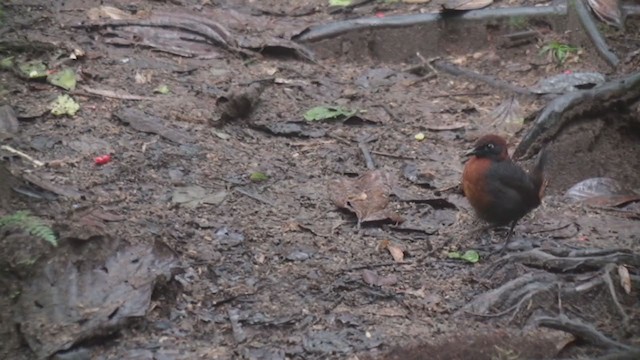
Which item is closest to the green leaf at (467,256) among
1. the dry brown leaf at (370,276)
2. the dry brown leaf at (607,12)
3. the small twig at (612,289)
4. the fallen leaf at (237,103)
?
the dry brown leaf at (370,276)

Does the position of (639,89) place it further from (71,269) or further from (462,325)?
(71,269)

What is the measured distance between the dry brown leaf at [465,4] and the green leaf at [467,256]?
2978 mm

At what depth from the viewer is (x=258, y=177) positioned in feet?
16.5

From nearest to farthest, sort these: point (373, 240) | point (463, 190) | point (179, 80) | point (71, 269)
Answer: point (71, 269) → point (373, 240) → point (463, 190) → point (179, 80)

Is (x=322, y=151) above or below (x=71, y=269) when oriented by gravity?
below

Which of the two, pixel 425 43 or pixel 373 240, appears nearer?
pixel 373 240

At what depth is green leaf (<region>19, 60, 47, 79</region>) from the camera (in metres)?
5.58

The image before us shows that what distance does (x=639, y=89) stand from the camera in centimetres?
561

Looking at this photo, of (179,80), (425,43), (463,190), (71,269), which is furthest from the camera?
(425,43)

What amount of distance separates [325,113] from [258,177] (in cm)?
114

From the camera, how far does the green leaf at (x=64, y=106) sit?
17.3 feet

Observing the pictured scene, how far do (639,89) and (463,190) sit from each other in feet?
5.37

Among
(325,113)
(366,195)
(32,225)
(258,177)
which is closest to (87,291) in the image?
(32,225)

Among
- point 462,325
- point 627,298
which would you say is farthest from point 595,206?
point 462,325
